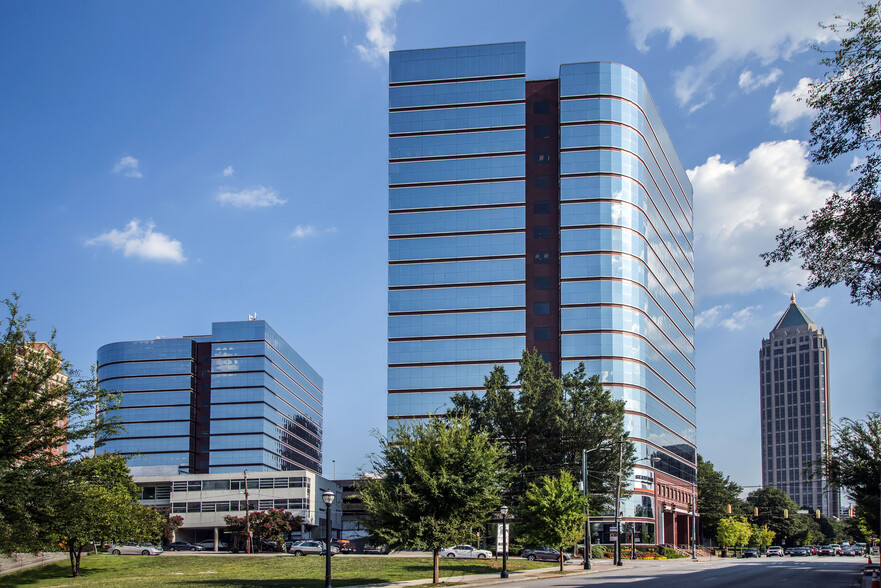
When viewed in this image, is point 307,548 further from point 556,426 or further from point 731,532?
point 731,532

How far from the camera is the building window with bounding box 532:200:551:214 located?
385 feet

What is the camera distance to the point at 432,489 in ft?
120

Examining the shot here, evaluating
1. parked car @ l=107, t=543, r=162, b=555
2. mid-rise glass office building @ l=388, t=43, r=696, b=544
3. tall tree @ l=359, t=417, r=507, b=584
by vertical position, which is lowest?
parked car @ l=107, t=543, r=162, b=555

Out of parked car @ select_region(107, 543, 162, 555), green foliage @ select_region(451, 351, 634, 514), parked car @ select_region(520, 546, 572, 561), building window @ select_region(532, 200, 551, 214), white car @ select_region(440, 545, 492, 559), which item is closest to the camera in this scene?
green foliage @ select_region(451, 351, 634, 514)

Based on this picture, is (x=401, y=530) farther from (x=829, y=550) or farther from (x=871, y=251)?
(x=829, y=550)

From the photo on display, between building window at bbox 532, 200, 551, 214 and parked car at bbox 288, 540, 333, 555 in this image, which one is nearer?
parked car at bbox 288, 540, 333, 555

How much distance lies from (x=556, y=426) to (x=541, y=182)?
55245mm

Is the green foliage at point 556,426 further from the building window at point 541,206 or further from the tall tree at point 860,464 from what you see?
the building window at point 541,206

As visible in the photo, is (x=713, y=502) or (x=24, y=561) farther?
(x=713, y=502)

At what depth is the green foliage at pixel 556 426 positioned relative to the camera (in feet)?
232

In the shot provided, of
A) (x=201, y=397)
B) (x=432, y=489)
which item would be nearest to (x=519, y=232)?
(x=201, y=397)

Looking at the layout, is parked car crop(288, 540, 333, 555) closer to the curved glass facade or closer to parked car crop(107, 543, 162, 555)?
parked car crop(107, 543, 162, 555)

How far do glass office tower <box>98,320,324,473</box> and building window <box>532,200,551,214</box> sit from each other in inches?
2487

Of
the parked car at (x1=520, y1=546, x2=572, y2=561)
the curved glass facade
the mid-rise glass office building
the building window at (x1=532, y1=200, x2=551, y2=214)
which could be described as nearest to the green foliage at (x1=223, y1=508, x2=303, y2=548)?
the mid-rise glass office building
